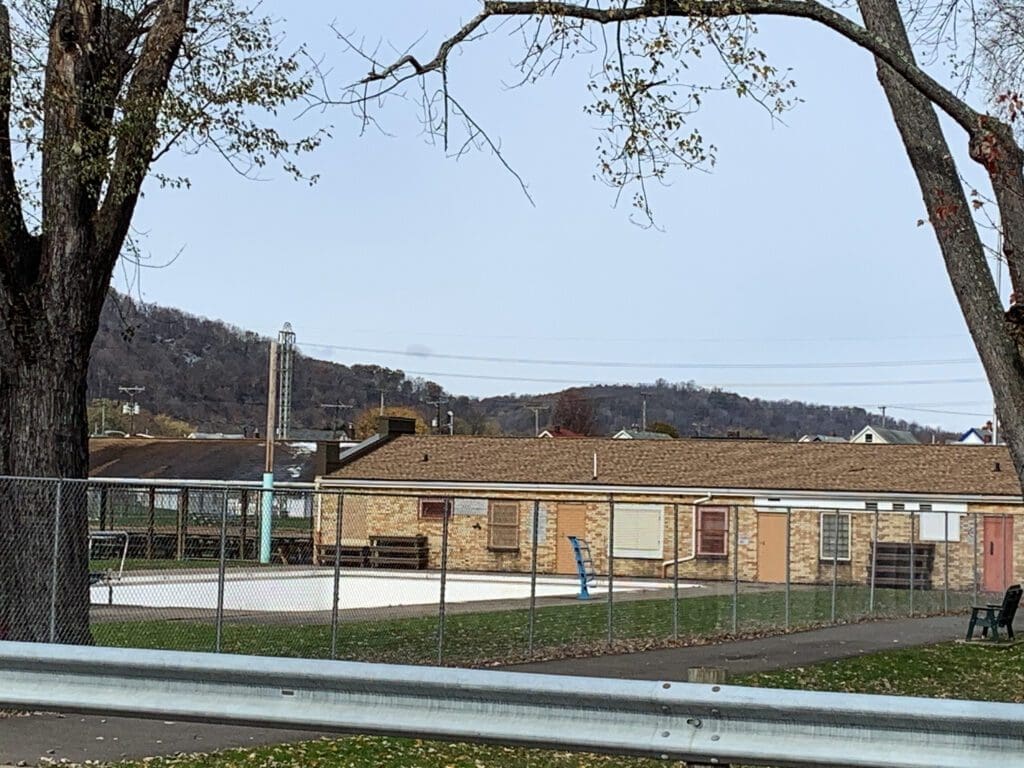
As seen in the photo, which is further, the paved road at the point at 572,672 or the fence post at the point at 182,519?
the fence post at the point at 182,519

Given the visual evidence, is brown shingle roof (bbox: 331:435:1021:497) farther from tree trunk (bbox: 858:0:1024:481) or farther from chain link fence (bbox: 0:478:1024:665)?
tree trunk (bbox: 858:0:1024:481)

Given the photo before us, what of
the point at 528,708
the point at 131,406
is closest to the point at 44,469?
the point at 528,708

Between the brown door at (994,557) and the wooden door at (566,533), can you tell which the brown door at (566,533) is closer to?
the wooden door at (566,533)

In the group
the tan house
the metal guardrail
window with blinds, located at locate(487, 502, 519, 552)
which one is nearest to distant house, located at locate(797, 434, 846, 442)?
the tan house

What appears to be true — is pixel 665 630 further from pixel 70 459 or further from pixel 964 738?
pixel 964 738

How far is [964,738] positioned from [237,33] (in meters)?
11.7

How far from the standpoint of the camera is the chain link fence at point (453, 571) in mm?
14844

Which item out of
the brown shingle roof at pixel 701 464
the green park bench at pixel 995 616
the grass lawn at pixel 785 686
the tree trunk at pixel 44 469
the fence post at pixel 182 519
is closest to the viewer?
the grass lawn at pixel 785 686

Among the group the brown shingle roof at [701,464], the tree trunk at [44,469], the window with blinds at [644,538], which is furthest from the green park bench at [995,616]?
the window with blinds at [644,538]

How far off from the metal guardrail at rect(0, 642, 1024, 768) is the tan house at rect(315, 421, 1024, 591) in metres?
31.1

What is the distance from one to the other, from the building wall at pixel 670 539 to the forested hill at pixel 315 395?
93.7 m

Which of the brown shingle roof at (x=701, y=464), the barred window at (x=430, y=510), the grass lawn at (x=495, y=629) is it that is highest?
the brown shingle roof at (x=701, y=464)

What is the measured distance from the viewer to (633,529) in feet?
139

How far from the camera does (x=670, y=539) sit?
136 feet
